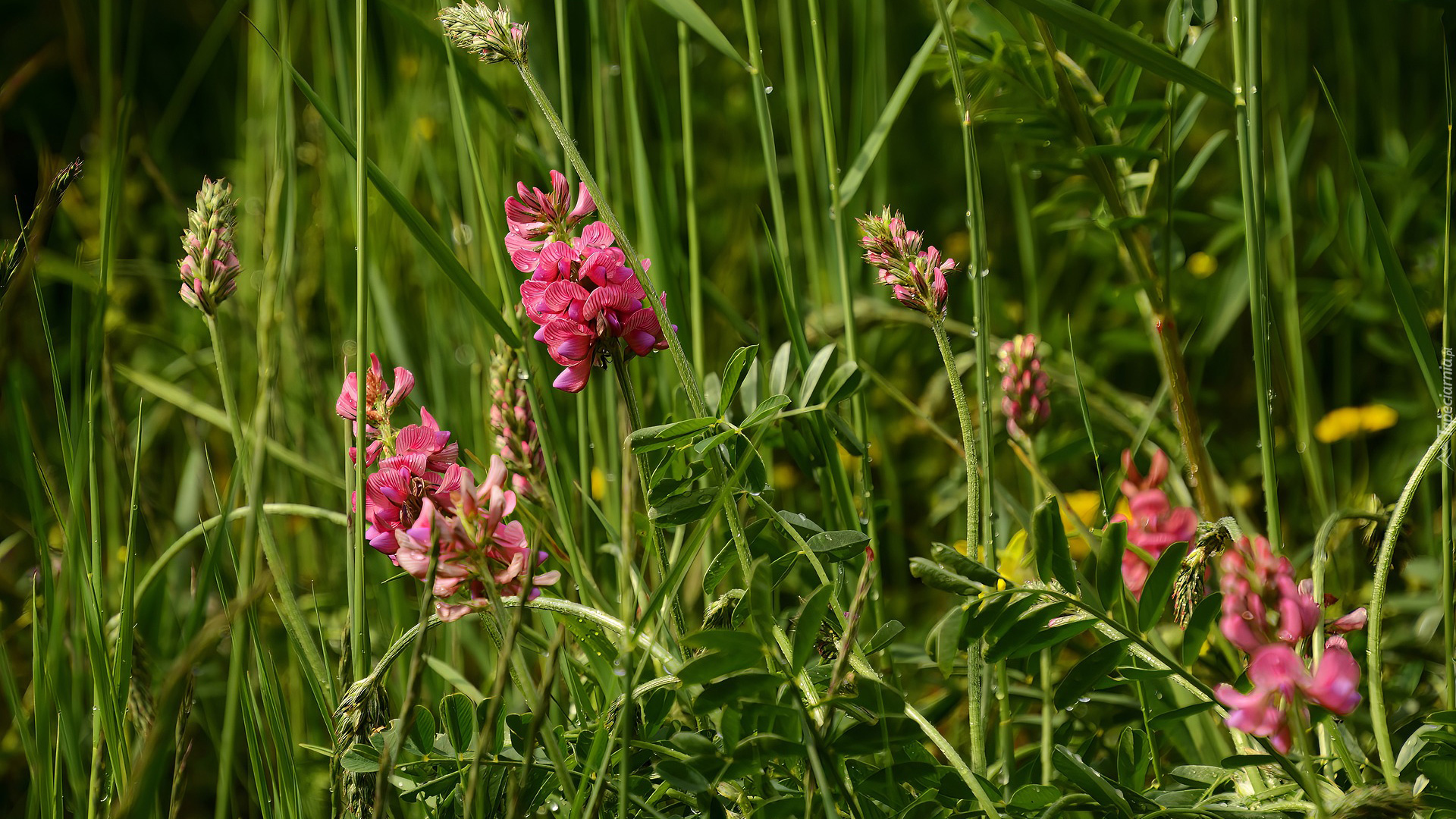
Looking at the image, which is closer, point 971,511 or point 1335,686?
point 1335,686

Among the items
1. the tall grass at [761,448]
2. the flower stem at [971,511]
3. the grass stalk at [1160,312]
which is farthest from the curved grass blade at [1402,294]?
the flower stem at [971,511]

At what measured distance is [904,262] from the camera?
0.66m

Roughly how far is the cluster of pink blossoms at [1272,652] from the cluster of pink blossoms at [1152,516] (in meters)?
0.41

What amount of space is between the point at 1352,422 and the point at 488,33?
1117 mm

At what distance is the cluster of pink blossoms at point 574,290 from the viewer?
0.63m

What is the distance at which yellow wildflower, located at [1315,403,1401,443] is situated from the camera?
50.0 inches

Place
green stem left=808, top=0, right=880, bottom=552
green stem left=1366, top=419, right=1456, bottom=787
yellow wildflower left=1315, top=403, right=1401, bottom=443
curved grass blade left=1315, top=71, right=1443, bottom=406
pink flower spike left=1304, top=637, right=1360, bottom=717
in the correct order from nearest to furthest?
pink flower spike left=1304, top=637, right=1360, bottom=717, green stem left=1366, top=419, right=1456, bottom=787, curved grass blade left=1315, top=71, right=1443, bottom=406, green stem left=808, top=0, right=880, bottom=552, yellow wildflower left=1315, top=403, right=1401, bottom=443

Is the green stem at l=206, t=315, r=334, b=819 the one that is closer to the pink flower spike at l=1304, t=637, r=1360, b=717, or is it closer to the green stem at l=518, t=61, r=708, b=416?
the green stem at l=518, t=61, r=708, b=416

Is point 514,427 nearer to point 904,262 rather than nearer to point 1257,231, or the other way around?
point 904,262

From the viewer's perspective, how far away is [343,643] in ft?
2.20

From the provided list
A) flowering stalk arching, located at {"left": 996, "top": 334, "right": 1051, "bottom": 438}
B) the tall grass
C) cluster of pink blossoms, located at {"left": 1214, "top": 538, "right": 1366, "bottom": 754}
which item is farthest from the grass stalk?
cluster of pink blossoms, located at {"left": 1214, "top": 538, "right": 1366, "bottom": 754}

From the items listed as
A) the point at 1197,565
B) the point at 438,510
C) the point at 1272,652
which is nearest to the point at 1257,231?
the point at 1197,565

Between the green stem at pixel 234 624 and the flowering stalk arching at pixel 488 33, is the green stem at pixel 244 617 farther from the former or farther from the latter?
the flowering stalk arching at pixel 488 33

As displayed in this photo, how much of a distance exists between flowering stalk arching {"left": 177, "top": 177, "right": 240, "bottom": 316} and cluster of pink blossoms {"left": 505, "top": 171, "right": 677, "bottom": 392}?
0.19 meters
